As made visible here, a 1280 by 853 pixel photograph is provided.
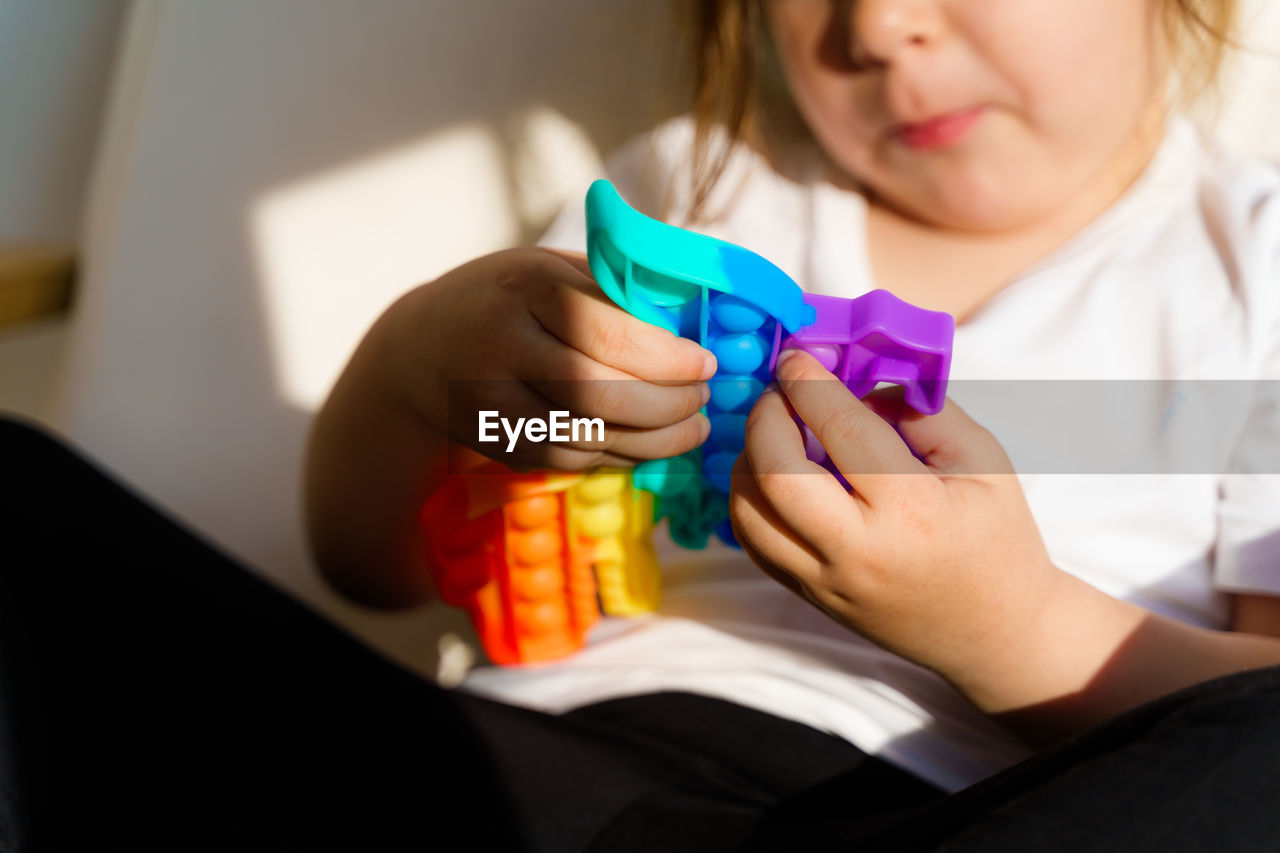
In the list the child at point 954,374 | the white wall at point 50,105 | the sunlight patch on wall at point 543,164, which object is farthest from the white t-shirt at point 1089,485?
the white wall at point 50,105

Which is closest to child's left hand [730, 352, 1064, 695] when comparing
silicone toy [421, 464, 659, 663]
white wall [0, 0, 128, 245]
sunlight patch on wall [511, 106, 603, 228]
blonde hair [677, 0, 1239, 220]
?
silicone toy [421, 464, 659, 663]

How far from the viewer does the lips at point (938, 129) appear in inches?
Result: 19.5

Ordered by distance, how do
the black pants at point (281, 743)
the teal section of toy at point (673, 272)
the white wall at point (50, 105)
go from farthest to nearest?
1. the white wall at point (50, 105)
2. the black pants at point (281, 743)
3. the teal section of toy at point (673, 272)

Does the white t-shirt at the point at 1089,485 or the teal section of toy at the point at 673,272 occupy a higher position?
the teal section of toy at the point at 673,272

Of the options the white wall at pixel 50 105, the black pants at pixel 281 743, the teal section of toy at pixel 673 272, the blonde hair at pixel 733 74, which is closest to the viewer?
the teal section of toy at pixel 673 272

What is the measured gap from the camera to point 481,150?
717mm

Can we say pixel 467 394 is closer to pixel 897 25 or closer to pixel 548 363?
pixel 548 363

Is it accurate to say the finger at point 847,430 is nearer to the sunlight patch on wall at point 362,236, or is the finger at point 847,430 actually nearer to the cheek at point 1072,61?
the cheek at point 1072,61

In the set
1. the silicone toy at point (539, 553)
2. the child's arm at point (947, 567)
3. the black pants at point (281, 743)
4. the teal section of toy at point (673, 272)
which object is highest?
the teal section of toy at point (673, 272)

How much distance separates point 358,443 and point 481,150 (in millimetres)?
255

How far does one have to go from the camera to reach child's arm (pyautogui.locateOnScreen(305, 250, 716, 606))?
1.27 ft

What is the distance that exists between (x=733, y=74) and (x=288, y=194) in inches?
12.3

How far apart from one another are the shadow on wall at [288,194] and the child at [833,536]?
0.12 meters

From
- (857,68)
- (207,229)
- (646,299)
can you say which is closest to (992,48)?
(857,68)
